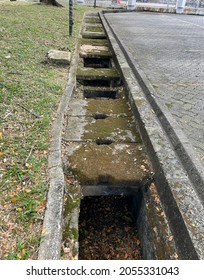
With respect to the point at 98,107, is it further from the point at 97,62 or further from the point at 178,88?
the point at 97,62

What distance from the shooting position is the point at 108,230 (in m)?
3.66

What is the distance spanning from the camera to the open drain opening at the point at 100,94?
526cm

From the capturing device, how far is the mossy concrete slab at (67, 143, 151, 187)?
2.95 metres

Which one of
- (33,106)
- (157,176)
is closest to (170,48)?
(33,106)

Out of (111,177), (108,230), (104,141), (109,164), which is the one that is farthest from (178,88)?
(108,230)

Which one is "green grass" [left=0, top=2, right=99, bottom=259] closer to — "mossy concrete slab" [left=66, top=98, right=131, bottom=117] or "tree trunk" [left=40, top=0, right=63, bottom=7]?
"mossy concrete slab" [left=66, top=98, right=131, bottom=117]

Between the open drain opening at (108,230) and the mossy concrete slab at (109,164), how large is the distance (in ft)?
2.93

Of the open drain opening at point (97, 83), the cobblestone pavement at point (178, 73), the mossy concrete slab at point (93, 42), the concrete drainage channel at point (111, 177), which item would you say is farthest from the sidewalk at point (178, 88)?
the mossy concrete slab at point (93, 42)

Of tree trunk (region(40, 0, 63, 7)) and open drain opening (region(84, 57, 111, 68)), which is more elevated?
tree trunk (region(40, 0, 63, 7))

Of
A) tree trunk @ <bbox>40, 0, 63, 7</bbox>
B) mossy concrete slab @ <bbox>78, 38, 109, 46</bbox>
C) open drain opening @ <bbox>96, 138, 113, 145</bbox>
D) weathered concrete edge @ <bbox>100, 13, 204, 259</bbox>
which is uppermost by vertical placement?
tree trunk @ <bbox>40, 0, 63, 7</bbox>

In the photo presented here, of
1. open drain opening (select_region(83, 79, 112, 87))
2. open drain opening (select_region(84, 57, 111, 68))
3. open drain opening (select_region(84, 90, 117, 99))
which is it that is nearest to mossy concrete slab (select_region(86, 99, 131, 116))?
open drain opening (select_region(84, 90, 117, 99))

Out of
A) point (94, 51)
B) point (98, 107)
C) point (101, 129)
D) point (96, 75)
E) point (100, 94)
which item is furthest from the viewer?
point (94, 51)

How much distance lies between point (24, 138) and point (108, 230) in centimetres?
174

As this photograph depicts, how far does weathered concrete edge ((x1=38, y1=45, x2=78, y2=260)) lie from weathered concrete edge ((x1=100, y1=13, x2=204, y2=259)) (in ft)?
3.40
